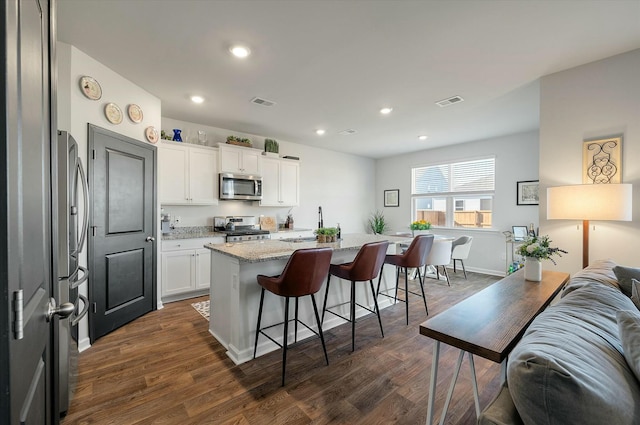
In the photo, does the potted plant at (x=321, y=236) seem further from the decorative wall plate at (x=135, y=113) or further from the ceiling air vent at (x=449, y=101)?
the decorative wall plate at (x=135, y=113)

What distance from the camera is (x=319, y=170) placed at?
6.29 meters

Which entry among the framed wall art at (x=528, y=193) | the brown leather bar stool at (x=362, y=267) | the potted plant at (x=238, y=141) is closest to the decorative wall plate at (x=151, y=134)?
the potted plant at (x=238, y=141)

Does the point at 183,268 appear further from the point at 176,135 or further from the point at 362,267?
the point at 362,267

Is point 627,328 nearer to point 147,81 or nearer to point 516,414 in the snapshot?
point 516,414

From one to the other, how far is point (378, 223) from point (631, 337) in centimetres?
628

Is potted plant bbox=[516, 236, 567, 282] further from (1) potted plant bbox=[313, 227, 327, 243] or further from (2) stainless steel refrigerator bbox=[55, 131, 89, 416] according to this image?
(2) stainless steel refrigerator bbox=[55, 131, 89, 416]

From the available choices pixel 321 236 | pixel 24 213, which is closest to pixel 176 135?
pixel 321 236

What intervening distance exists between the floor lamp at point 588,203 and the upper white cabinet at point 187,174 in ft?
13.7

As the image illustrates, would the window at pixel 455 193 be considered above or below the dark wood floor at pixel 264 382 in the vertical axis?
above

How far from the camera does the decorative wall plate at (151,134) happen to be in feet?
11.0

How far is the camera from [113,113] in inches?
114

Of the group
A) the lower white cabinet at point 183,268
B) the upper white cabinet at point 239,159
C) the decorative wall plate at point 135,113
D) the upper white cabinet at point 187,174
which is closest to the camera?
the decorative wall plate at point 135,113

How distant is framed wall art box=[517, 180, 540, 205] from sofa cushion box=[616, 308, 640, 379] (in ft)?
15.8

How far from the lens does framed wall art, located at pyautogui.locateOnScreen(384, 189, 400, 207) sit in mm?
6996
